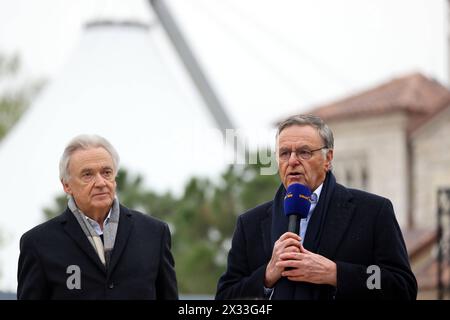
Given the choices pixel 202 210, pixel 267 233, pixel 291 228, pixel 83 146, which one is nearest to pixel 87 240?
pixel 83 146

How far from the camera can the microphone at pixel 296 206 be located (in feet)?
12.7

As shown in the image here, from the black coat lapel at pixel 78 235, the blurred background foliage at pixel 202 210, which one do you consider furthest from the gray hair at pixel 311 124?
the blurred background foliage at pixel 202 210

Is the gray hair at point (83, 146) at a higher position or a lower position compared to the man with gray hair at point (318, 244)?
higher

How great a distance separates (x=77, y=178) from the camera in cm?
413

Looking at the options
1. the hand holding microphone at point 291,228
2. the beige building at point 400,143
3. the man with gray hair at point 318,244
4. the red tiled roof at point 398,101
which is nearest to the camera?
the hand holding microphone at point 291,228

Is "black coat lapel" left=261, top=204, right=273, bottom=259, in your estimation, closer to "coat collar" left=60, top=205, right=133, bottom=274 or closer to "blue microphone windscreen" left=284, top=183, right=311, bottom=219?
"blue microphone windscreen" left=284, top=183, right=311, bottom=219

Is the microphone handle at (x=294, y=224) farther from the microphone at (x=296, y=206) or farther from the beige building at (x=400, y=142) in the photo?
the beige building at (x=400, y=142)

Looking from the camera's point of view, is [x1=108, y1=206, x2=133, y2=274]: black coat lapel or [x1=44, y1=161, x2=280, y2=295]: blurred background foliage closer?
[x1=108, y1=206, x2=133, y2=274]: black coat lapel

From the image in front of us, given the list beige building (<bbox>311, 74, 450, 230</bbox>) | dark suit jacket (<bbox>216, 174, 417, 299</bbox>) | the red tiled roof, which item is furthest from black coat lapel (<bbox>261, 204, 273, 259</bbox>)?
the red tiled roof

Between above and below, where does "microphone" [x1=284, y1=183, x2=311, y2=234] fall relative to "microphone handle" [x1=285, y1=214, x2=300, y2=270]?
above

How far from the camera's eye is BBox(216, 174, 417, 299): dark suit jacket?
3.98 m

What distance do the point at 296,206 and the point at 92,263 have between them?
76 centimetres

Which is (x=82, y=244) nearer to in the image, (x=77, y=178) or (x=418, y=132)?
(x=77, y=178)

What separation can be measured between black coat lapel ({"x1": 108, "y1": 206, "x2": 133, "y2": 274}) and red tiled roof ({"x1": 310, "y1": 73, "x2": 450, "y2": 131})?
124ft
